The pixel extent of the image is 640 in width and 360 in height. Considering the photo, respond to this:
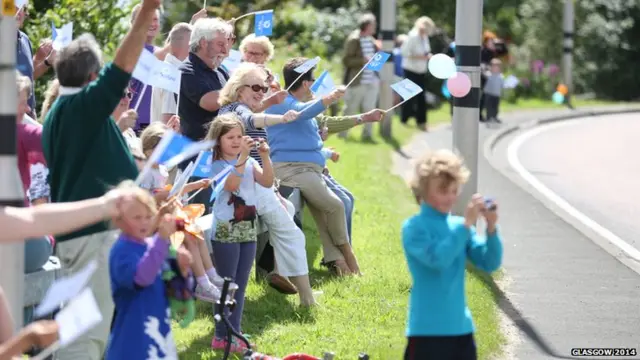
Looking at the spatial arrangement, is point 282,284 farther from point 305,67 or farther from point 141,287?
point 141,287

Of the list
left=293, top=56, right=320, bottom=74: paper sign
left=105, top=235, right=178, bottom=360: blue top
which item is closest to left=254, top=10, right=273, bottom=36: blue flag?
left=293, top=56, right=320, bottom=74: paper sign

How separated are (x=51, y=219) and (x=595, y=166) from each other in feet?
46.5

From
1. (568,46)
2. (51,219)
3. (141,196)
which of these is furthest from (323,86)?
(568,46)

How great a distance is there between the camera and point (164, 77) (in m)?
7.88

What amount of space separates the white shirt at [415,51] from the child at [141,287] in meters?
16.0

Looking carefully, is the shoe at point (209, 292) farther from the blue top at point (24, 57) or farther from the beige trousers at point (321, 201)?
the beige trousers at point (321, 201)

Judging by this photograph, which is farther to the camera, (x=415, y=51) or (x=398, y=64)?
(x=398, y=64)

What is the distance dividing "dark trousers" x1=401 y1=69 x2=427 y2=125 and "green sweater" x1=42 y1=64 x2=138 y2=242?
51.5 ft

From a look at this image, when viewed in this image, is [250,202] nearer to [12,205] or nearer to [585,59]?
[12,205]

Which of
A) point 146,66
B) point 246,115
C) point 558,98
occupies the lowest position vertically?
point 558,98

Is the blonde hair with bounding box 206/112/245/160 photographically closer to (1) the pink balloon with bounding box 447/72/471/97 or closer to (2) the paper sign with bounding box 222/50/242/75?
(2) the paper sign with bounding box 222/50/242/75

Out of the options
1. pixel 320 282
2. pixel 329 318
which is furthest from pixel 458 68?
pixel 329 318

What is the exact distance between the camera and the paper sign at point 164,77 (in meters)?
7.66

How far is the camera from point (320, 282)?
973 centimetres
